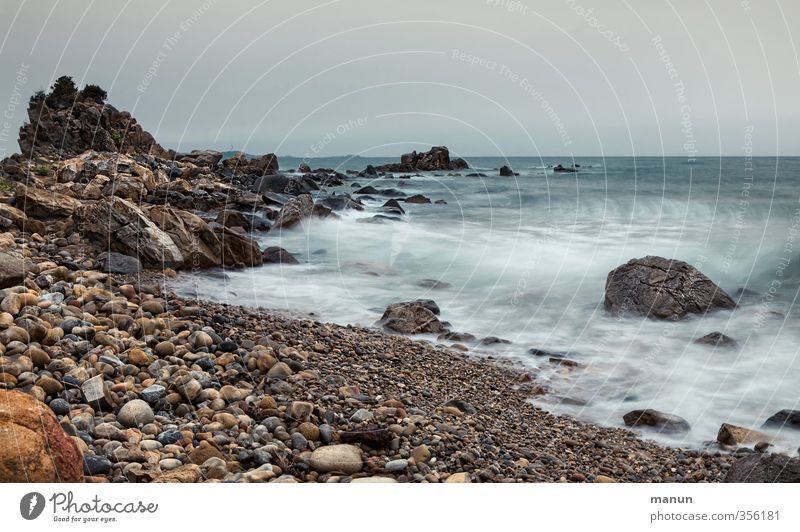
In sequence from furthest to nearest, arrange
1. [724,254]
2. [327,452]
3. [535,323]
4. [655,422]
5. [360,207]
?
[360,207]
[724,254]
[535,323]
[655,422]
[327,452]

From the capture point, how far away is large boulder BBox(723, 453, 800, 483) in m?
3.85

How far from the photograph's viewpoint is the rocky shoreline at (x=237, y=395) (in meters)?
3.50

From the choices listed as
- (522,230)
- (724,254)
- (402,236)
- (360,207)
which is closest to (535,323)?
(724,254)

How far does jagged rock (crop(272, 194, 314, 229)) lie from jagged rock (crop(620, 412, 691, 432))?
9.65 m

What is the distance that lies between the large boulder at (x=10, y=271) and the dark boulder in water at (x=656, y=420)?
5.46m

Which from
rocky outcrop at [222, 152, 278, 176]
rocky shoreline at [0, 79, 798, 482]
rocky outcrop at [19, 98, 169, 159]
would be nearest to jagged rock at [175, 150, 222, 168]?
rocky outcrop at [222, 152, 278, 176]

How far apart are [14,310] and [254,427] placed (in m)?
2.39

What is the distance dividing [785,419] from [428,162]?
84.9 feet

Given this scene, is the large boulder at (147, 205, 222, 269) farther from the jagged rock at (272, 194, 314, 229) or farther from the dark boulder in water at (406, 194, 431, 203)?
the dark boulder in water at (406, 194, 431, 203)

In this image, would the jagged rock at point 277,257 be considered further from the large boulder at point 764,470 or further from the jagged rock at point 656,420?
the large boulder at point 764,470

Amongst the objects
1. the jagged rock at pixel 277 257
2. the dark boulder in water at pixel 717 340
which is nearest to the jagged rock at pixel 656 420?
the dark boulder in water at pixel 717 340

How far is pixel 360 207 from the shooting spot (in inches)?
680
